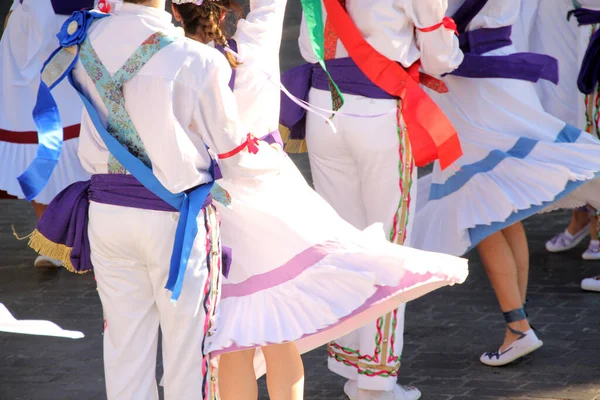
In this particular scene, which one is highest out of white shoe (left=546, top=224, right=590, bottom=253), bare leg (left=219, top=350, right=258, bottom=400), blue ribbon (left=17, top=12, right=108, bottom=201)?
blue ribbon (left=17, top=12, right=108, bottom=201)

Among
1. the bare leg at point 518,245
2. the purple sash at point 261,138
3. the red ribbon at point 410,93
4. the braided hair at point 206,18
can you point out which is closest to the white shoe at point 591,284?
the bare leg at point 518,245

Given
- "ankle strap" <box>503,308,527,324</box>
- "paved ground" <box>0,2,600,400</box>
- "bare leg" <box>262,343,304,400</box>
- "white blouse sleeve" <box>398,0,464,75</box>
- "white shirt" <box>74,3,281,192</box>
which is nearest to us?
"white shirt" <box>74,3,281,192</box>

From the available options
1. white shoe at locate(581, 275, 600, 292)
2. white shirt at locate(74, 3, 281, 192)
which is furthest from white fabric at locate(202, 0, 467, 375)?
white shoe at locate(581, 275, 600, 292)

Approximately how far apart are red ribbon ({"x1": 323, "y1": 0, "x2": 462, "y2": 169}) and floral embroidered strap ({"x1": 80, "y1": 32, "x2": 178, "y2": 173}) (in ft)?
4.28

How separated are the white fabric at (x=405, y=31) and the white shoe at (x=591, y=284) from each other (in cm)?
202

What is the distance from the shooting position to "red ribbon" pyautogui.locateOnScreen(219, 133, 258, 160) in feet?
10.6

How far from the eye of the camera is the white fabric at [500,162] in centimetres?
471

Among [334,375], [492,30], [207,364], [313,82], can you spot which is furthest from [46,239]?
[492,30]

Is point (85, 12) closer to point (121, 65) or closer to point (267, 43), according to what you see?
point (121, 65)

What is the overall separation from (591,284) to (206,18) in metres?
3.20

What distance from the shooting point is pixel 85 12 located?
3.23 m

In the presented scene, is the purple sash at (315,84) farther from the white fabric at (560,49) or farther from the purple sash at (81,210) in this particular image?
the white fabric at (560,49)

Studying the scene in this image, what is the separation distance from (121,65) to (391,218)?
65.0 inches

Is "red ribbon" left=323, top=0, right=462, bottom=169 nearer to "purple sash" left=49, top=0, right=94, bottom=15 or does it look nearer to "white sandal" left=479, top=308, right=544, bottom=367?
"white sandal" left=479, top=308, right=544, bottom=367
